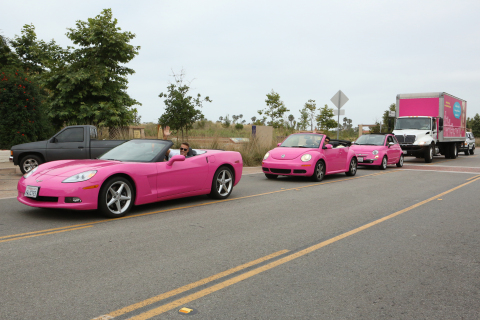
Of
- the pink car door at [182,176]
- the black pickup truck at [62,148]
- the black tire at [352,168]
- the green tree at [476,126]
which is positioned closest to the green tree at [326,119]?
the black tire at [352,168]

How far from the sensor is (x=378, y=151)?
17.4 metres

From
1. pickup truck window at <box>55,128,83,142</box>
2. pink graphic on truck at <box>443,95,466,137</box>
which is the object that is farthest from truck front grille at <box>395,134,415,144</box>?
pickup truck window at <box>55,128,83,142</box>

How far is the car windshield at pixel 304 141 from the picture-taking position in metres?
12.8

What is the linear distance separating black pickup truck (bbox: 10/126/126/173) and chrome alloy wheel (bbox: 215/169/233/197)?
5.14 meters

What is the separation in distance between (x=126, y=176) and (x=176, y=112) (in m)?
15.1

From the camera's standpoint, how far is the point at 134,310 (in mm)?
3273

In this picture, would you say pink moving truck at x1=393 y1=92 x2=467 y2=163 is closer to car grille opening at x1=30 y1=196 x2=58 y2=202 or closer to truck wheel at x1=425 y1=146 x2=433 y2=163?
truck wheel at x1=425 y1=146 x2=433 y2=163

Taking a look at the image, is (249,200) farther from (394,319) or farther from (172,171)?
(394,319)

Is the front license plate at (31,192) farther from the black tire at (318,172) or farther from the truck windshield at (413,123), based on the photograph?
the truck windshield at (413,123)

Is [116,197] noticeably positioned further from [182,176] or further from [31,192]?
[182,176]

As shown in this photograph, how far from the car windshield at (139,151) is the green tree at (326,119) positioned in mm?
36111

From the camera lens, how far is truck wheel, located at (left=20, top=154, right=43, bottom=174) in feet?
42.0

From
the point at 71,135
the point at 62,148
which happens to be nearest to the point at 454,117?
the point at 71,135

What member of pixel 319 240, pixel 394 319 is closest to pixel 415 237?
pixel 319 240
